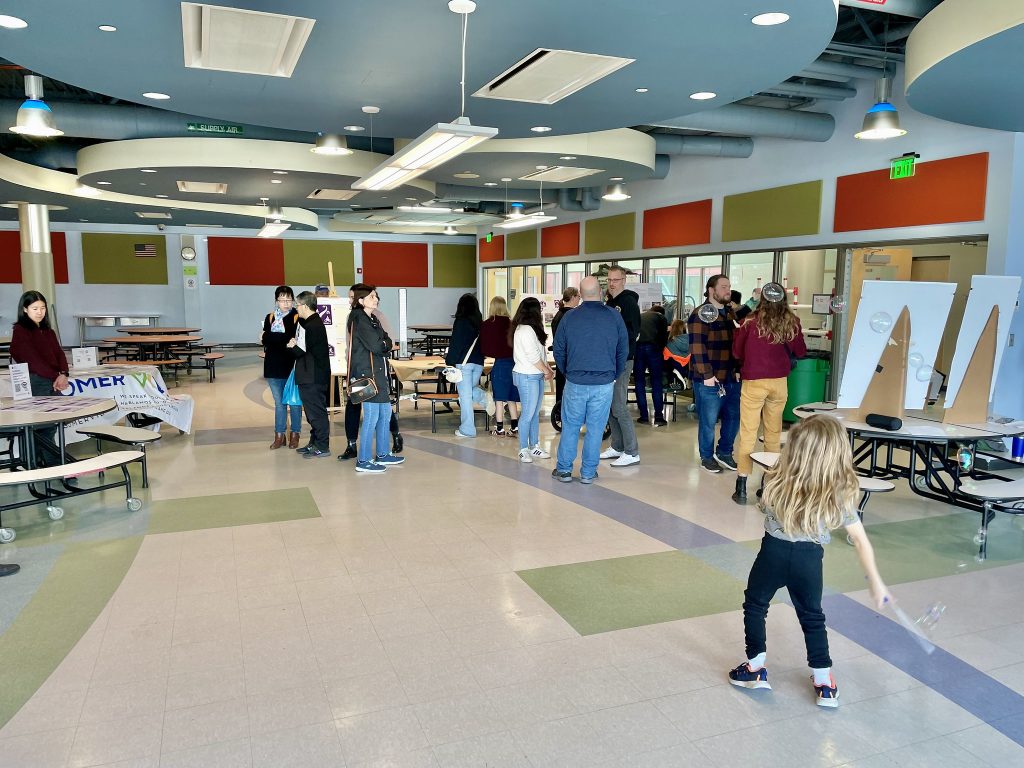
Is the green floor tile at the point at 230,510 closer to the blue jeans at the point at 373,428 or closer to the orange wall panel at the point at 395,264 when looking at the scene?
the blue jeans at the point at 373,428

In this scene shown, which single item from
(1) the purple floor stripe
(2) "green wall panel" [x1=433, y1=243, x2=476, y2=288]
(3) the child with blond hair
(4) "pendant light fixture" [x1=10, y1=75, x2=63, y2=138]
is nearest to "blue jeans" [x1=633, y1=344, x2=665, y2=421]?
(1) the purple floor stripe

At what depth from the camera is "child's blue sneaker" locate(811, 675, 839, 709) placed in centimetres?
275

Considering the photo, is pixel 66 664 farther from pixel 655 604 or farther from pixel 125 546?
pixel 655 604

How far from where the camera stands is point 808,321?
9391 millimetres

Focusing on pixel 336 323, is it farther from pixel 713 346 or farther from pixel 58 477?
pixel 713 346

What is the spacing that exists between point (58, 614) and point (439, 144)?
340 cm

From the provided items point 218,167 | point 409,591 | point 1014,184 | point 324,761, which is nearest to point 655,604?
point 409,591

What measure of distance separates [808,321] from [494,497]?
5.80m

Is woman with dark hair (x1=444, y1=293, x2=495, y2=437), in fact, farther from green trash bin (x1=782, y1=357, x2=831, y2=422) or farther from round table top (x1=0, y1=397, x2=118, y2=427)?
green trash bin (x1=782, y1=357, x2=831, y2=422)

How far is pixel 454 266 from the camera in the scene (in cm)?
2158

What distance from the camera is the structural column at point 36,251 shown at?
501 inches

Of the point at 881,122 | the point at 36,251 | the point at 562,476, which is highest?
the point at 881,122

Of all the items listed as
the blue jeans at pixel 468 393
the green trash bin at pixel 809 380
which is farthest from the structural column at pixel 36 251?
the green trash bin at pixel 809 380

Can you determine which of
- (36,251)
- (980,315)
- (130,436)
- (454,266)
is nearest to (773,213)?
(980,315)
